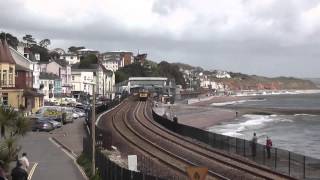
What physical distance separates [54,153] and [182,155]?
9.25 m

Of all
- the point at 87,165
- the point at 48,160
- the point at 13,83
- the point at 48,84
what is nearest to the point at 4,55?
the point at 13,83

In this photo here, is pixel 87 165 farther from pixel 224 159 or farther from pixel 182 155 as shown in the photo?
pixel 224 159

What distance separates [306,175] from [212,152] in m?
11.0

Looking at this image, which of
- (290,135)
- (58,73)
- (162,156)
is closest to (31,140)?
(162,156)

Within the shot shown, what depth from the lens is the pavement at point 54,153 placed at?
110ft

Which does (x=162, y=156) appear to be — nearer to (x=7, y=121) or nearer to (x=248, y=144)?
(x=248, y=144)

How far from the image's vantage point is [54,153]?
46.5 meters

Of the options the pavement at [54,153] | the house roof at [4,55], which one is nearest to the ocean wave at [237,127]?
the pavement at [54,153]

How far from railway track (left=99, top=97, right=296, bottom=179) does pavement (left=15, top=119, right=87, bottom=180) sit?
16.5ft

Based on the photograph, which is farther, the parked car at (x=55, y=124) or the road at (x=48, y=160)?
the parked car at (x=55, y=124)

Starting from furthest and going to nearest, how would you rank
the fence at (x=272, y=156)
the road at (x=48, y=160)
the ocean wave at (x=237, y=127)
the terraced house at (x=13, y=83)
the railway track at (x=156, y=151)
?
the ocean wave at (x=237, y=127) < the terraced house at (x=13, y=83) < the fence at (x=272, y=156) < the railway track at (x=156, y=151) < the road at (x=48, y=160)

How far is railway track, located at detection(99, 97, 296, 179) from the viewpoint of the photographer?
36312 mm

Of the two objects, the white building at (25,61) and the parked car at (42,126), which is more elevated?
the white building at (25,61)

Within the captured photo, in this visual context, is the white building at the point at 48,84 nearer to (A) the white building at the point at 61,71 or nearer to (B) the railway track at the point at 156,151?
(A) the white building at the point at 61,71
